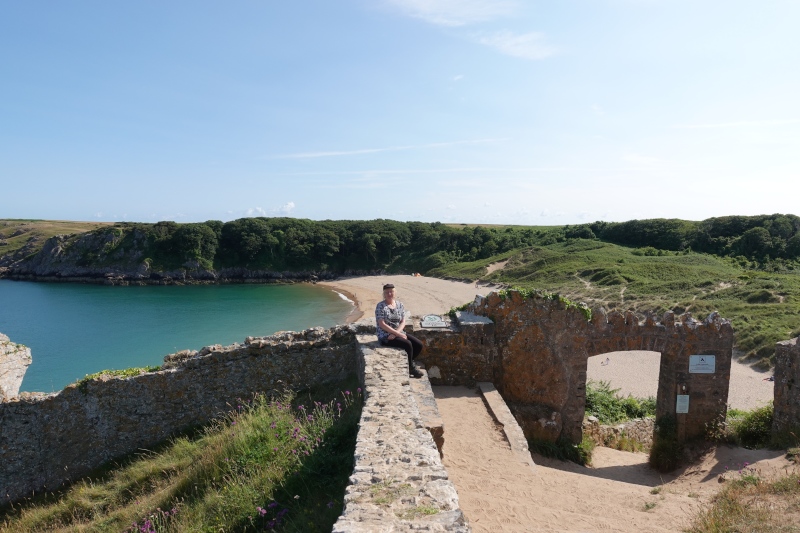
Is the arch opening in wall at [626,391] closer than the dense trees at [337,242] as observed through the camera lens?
Yes

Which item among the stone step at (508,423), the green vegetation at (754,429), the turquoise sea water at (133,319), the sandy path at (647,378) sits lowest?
the turquoise sea water at (133,319)

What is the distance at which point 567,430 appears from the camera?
32.6ft

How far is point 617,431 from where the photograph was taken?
11.6 metres

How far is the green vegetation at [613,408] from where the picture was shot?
13.0 m

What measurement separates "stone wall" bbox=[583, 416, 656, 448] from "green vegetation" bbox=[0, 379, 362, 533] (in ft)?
20.7

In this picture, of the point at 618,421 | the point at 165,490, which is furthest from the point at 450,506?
the point at 618,421

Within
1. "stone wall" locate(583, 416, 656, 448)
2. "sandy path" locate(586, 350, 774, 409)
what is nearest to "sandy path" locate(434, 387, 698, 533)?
"stone wall" locate(583, 416, 656, 448)

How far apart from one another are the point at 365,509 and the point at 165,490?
16.4ft

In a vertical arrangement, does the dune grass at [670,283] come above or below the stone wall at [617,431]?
above

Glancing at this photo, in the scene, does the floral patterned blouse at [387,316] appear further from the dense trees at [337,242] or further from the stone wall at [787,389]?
the dense trees at [337,242]

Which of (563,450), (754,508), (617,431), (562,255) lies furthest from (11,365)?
(562,255)

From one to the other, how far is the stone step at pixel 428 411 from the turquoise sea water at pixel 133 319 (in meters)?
21.9

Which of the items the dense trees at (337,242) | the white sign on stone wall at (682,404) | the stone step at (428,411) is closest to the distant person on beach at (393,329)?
the stone step at (428,411)

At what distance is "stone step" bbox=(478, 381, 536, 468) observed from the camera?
6783mm
